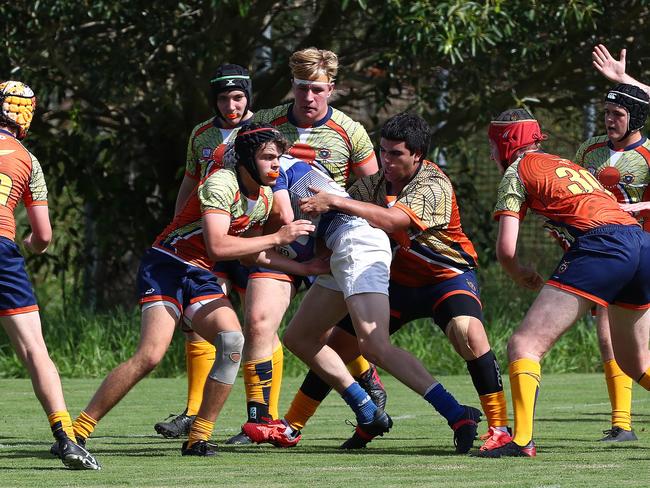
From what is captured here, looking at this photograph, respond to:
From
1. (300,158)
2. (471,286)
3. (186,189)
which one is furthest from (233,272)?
(471,286)

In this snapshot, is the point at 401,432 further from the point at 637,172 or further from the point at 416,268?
the point at 637,172

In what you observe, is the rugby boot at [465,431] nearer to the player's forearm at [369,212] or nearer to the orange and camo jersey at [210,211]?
the player's forearm at [369,212]

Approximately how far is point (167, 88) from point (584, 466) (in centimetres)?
893

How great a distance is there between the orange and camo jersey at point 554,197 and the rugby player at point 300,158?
152 centimetres

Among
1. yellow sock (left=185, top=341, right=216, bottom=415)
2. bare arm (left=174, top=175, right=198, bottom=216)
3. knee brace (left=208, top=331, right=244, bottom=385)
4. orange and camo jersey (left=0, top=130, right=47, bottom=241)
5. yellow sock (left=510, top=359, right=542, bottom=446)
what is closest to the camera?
orange and camo jersey (left=0, top=130, right=47, bottom=241)

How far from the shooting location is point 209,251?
6.77 meters

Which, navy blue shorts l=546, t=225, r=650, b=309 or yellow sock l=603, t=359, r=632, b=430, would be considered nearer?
navy blue shorts l=546, t=225, r=650, b=309

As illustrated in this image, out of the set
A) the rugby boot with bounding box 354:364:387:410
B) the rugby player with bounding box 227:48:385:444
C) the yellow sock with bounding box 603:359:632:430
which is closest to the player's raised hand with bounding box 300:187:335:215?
the rugby player with bounding box 227:48:385:444

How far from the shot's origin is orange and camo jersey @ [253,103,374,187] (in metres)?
8.06

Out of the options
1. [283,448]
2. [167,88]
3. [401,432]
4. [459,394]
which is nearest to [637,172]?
[401,432]

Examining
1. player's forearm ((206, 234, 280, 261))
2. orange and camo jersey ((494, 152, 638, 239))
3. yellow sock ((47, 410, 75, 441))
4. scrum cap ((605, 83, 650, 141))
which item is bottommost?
yellow sock ((47, 410, 75, 441))

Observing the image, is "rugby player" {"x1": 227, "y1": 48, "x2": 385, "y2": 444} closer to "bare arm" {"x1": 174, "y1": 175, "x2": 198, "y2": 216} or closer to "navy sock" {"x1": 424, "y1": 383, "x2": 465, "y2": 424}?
"bare arm" {"x1": 174, "y1": 175, "x2": 198, "y2": 216}

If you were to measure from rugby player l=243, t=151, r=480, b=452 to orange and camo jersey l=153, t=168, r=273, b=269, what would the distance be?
0.98 ft

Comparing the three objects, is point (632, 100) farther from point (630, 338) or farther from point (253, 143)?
point (253, 143)
